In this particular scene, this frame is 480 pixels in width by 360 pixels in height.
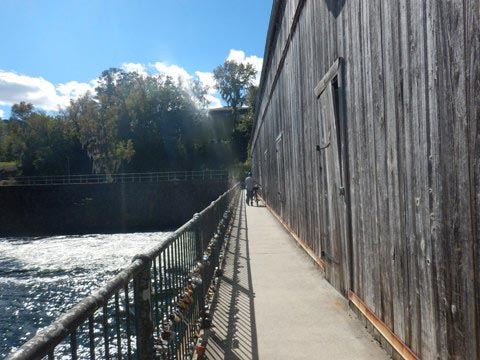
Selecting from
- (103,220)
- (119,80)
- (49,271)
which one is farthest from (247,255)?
(119,80)

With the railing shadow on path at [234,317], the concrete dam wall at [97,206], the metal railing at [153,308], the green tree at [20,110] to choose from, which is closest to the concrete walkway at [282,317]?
the railing shadow on path at [234,317]

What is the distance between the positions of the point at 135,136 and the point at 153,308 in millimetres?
65951

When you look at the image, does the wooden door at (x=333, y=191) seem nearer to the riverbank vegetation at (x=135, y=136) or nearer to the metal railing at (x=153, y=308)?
the metal railing at (x=153, y=308)

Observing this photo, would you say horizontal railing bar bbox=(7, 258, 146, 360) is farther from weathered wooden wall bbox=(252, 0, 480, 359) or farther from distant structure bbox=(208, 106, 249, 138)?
distant structure bbox=(208, 106, 249, 138)

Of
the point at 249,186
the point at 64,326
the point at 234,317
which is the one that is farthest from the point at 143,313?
the point at 249,186

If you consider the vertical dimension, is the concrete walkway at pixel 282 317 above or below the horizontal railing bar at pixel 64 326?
below

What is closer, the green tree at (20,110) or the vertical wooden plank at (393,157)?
the vertical wooden plank at (393,157)

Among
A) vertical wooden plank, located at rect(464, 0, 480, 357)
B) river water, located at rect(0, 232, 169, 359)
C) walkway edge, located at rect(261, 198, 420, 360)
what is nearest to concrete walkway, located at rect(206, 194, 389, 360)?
walkway edge, located at rect(261, 198, 420, 360)

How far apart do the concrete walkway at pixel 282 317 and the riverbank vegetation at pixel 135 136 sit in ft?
197

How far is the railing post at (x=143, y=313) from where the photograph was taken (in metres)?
2.61

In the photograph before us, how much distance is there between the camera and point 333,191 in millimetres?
5715

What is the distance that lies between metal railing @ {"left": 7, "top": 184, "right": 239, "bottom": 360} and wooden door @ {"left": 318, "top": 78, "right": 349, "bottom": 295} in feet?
5.23

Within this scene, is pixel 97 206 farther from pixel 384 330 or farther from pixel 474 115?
pixel 474 115

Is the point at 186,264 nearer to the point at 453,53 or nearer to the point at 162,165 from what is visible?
→ the point at 453,53
